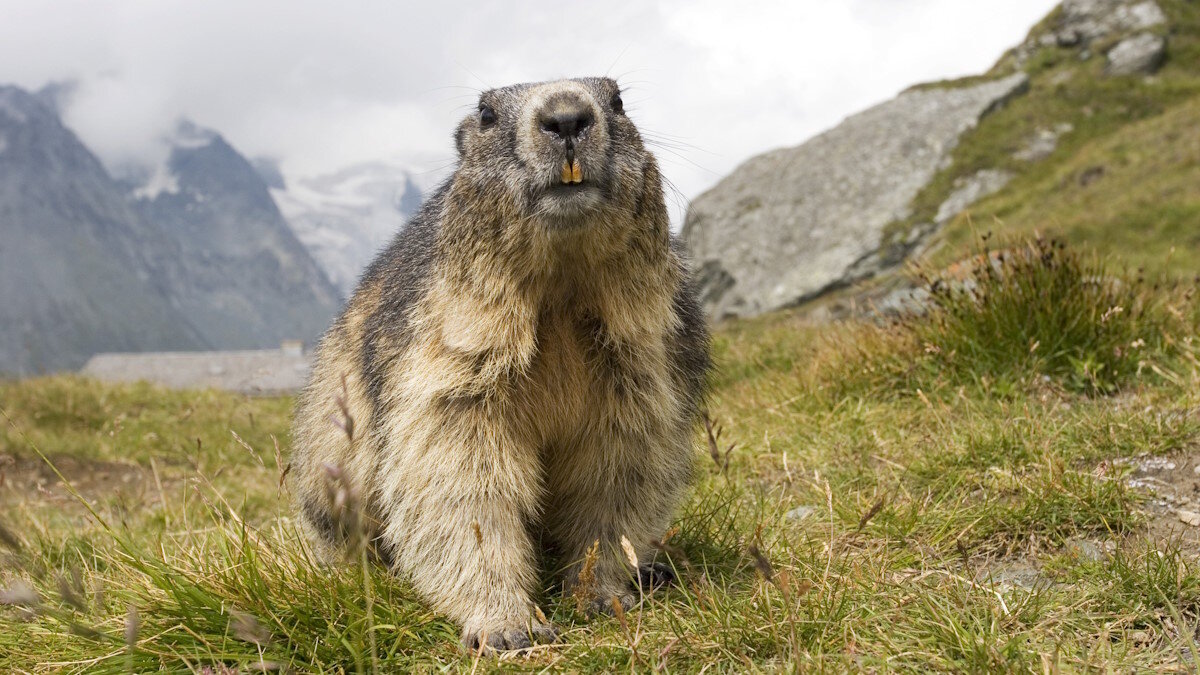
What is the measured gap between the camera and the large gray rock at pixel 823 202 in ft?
86.0

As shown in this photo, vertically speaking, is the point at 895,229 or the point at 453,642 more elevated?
the point at 895,229

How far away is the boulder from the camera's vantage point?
114 ft

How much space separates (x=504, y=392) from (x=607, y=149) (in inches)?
44.2

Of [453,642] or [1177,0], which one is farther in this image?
[1177,0]

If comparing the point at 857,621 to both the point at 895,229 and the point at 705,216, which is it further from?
the point at 705,216

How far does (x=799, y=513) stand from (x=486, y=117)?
2894 millimetres

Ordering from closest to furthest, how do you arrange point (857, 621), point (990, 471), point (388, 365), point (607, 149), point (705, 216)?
point (857, 621) < point (607, 149) < point (388, 365) < point (990, 471) < point (705, 216)

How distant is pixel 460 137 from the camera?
14.2ft

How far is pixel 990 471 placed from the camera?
4895mm

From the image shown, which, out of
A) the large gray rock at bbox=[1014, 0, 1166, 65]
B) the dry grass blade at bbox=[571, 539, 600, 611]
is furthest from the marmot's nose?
the large gray rock at bbox=[1014, 0, 1166, 65]

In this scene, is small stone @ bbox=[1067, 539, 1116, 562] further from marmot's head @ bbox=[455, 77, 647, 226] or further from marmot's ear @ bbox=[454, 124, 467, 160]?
marmot's ear @ bbox=[454, 124, 467, 160]

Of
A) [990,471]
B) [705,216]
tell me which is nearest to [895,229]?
[705,216]

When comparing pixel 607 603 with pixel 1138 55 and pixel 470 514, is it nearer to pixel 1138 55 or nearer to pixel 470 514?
pixel 470 514

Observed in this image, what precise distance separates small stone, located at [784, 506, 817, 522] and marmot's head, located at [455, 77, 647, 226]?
2.22m
